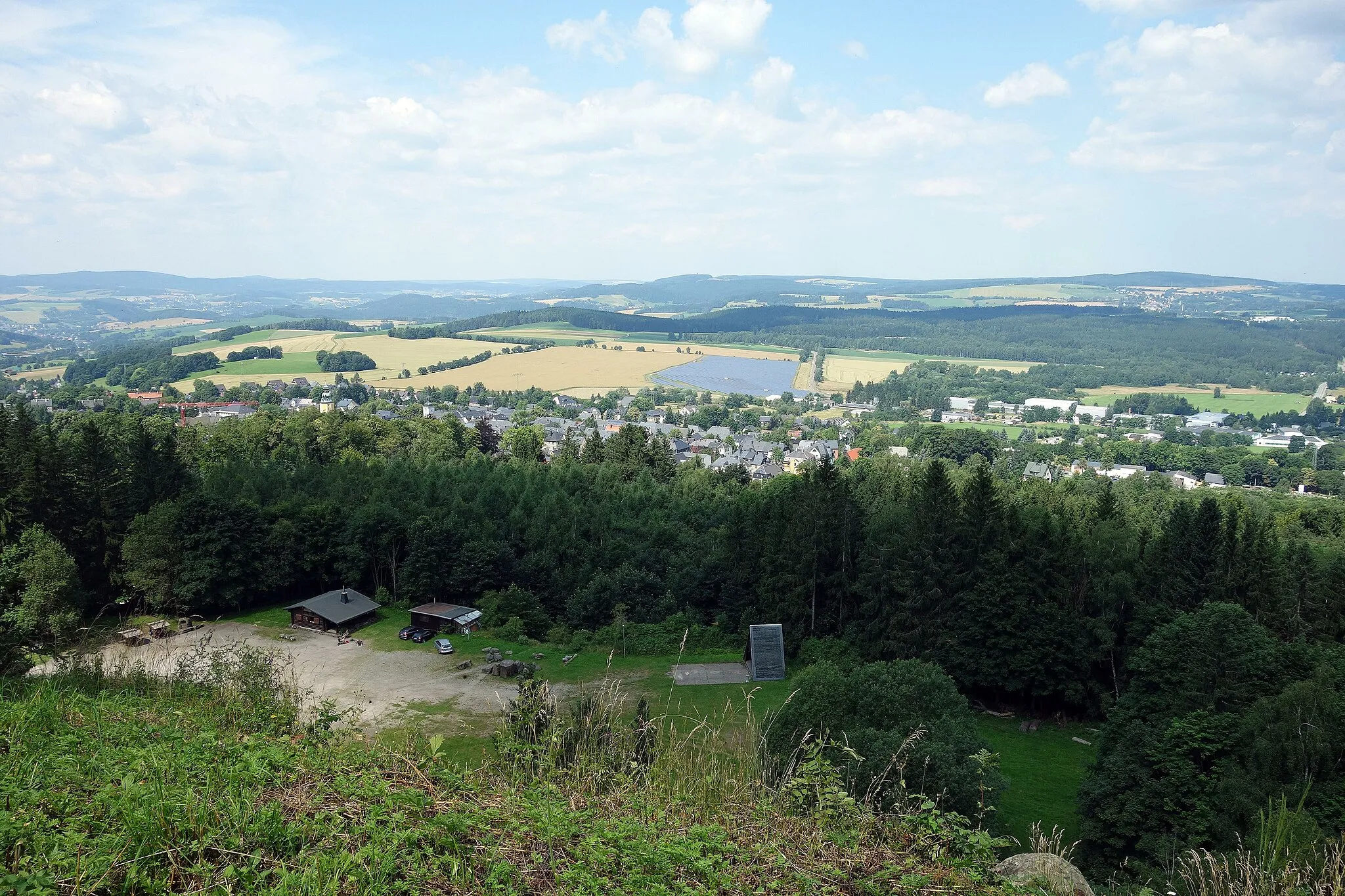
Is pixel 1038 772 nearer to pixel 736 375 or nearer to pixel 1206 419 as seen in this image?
pixel 1206 419

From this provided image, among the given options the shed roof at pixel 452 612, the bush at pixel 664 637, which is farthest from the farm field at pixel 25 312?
the bush at pixel 664 637

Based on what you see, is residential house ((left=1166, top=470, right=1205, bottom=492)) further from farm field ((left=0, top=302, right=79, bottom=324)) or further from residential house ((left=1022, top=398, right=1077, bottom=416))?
farm field ((left=0, top=302, right=79, bottom=324))

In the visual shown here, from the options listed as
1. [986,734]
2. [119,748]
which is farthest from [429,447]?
[119,748]

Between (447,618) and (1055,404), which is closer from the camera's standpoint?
(447,618)

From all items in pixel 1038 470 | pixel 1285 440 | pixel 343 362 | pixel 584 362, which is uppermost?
pixel 343 362

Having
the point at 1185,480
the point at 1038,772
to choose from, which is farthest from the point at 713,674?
the point at 1185,480

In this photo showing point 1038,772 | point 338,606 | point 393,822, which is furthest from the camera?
point 338,606

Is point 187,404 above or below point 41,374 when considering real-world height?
below

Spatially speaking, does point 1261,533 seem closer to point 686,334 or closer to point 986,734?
point 986,734
